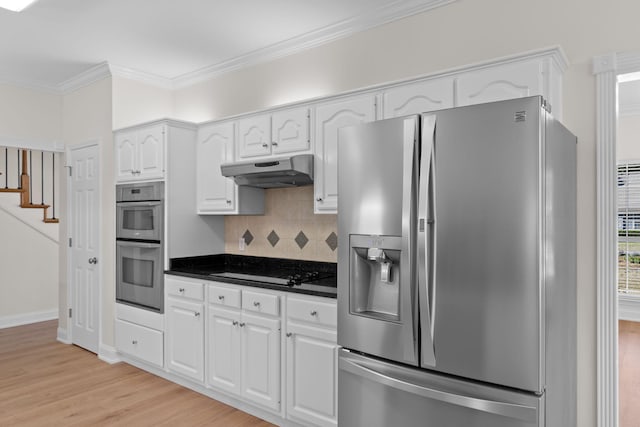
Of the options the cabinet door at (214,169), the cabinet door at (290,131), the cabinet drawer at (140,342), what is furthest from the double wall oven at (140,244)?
the cabinet door at (290,131)

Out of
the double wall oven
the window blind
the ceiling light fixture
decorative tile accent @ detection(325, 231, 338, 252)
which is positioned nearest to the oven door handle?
the double wall oven

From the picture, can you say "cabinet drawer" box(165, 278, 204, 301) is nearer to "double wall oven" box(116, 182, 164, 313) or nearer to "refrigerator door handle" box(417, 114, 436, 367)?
"double wall oven" box(116, 182, 164, 313)

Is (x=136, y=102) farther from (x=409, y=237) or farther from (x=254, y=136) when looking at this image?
(x=409, y=237)

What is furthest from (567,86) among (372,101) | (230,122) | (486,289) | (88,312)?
(88,312)

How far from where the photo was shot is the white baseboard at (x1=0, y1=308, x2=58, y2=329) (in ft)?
17.5

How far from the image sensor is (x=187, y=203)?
3.78 meters

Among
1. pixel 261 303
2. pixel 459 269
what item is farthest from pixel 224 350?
pixel 459 269

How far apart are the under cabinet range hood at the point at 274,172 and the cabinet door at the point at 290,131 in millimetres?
82

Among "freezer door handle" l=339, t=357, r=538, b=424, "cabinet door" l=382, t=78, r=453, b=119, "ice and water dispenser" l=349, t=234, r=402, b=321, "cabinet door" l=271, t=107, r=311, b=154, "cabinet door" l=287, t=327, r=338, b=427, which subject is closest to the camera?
"freezer door handle" l=339, t=357, r=538, b=424

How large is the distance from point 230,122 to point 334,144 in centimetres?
109

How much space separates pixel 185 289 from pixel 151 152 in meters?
1.25

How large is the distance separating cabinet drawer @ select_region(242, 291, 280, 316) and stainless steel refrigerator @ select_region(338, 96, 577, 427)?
787 millimetres

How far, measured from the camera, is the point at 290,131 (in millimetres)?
3117

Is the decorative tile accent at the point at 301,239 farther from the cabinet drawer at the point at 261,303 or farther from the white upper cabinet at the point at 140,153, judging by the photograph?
the white upper cabinet at the point at 140,153
